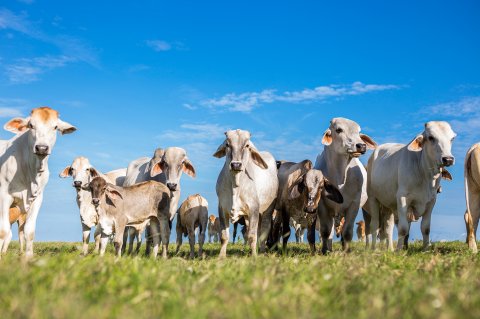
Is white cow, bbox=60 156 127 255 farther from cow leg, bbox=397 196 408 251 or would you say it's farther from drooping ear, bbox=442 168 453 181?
drooping ear, bbox=442 168 453 181

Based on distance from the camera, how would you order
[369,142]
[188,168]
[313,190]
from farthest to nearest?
[188,168] < [369,142] < [313,190]

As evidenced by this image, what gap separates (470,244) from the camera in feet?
42.8

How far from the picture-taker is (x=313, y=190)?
35.3ft

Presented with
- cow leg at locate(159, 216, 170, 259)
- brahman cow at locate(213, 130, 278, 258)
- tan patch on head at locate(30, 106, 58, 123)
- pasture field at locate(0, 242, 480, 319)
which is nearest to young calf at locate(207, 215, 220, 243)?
cow leg at locate(159, 216, 170, 259)

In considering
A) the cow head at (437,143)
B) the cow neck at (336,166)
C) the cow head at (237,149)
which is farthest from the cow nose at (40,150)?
the cow head at (437,143)

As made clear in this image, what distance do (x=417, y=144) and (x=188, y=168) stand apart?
5848 millimetres

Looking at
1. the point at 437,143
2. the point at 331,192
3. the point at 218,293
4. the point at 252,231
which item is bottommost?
the point at 218,293

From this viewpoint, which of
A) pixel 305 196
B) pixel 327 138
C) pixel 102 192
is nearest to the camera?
pixel 305 196

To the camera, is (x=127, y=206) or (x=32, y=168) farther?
(x=127, y=206)

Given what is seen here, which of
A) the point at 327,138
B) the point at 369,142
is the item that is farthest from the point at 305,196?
the point at 369,142

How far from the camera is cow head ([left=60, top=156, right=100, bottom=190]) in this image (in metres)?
16.0

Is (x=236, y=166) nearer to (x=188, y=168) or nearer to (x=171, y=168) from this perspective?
(x=171, y=168)

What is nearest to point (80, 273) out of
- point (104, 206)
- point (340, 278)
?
point (340, 278)

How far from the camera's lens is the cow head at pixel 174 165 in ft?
43.2
